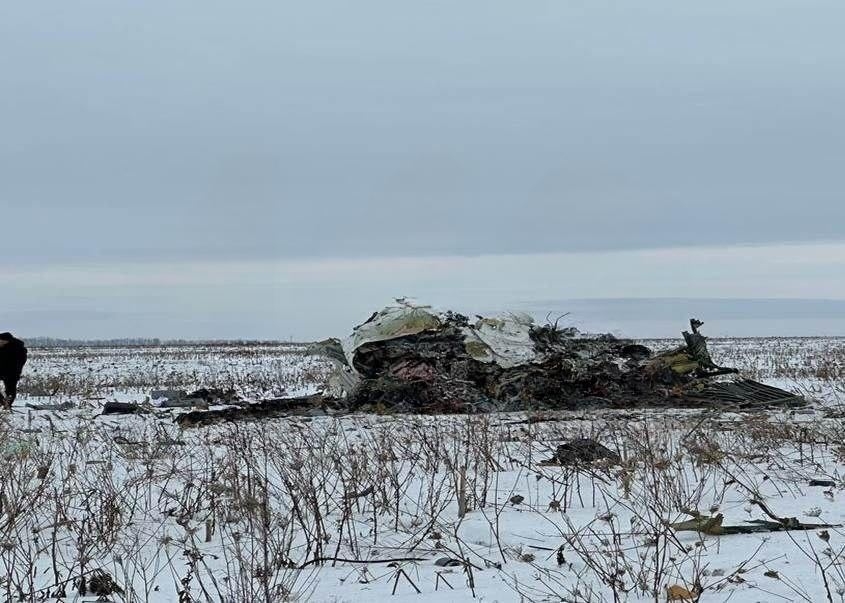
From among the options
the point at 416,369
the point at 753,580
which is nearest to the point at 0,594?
the point at 753,580

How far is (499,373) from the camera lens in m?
13.5

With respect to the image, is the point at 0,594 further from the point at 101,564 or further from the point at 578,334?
the point at 578,334

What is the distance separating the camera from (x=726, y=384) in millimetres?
13523

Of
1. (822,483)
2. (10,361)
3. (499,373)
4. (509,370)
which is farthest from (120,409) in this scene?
(822,483)

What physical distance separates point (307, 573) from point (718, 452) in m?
3.74

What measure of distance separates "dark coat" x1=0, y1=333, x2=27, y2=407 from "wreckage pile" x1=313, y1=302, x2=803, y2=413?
16.8 ft

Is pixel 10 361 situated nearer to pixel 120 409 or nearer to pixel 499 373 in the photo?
pixel 120 409

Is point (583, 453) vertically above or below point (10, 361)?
below

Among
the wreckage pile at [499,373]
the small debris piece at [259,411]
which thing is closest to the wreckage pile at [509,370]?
the wreckage pile at [499,373]

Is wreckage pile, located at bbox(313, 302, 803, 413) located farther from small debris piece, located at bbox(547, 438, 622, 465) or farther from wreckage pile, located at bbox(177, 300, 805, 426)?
small debris piece, located at bbox(547, 438, 622, 465)

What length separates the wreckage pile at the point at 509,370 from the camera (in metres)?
12.9

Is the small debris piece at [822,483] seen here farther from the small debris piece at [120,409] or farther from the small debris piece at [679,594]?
the small debris piece at [120,409]

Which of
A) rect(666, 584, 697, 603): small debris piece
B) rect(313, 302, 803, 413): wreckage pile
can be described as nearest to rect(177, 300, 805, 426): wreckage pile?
rect(313, 302, 803, 413): wreckage pile

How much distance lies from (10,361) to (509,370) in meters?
7.99
